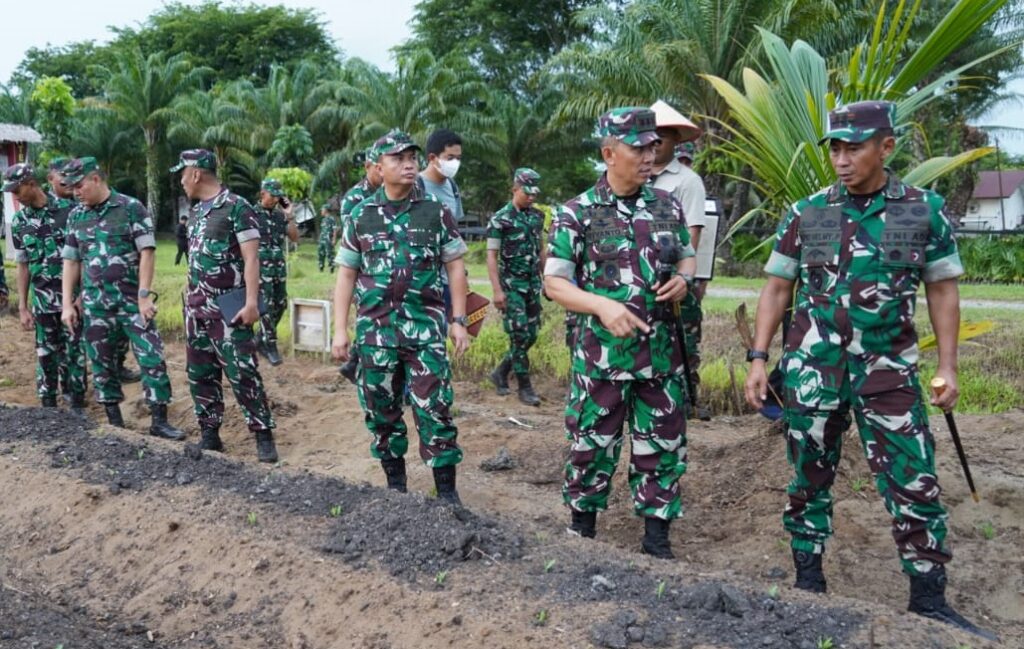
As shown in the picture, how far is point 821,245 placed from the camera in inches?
132

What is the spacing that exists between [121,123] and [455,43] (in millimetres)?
12901

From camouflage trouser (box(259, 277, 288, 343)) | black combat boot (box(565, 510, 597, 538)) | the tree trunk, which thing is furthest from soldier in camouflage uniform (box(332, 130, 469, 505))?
the tree trunk

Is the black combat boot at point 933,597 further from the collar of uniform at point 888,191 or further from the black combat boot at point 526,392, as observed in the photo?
the black combat boot at point 526,392

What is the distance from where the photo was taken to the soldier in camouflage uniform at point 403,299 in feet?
14.7

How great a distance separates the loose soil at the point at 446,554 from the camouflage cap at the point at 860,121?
5.18 feet

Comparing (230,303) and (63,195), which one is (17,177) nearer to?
(63,195)

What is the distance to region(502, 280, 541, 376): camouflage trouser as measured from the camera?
739 centimetres

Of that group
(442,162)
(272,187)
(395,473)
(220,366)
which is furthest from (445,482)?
(272,187)

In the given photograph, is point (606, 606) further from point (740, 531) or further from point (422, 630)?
point (740, 531)

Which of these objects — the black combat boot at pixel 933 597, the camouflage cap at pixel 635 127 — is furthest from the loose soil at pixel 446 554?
the camouflage cap at pixel 635 127

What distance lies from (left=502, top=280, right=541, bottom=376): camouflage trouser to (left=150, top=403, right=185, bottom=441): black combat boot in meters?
2.58

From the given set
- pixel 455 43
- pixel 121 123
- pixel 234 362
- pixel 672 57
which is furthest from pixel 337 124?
pixel 234 362

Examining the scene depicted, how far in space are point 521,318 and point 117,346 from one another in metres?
2.95

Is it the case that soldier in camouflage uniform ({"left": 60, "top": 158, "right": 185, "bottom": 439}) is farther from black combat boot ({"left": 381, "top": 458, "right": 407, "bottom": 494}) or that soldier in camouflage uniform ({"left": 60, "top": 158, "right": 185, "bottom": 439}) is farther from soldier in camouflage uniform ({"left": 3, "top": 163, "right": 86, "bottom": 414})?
black combat boot ({"left": 381, "top": 458, "right": 407, "bottom": 494})
